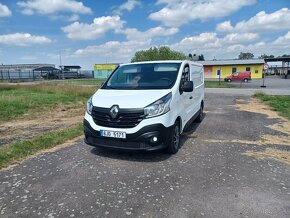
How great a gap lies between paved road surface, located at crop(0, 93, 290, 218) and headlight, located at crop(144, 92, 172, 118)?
0.99 metres

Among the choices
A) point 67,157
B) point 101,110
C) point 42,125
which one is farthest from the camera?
point 42,125

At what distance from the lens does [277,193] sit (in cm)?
384

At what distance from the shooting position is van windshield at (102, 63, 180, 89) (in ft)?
18.8

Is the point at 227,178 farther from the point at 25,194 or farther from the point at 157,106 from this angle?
the point at 25,194

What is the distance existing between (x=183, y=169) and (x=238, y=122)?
506cm

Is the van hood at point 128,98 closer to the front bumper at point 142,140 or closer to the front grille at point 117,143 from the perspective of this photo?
the front bumper at point 142,140

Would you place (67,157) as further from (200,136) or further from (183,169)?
(200,136)

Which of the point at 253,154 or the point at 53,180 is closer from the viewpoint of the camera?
the point at 53,180

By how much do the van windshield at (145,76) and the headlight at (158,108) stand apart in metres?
0.59

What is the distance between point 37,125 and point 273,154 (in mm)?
7388

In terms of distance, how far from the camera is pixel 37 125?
8.98 m

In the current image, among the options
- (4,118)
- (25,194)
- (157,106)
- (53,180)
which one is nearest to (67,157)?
(53,180)

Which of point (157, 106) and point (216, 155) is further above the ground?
point (157, 106)

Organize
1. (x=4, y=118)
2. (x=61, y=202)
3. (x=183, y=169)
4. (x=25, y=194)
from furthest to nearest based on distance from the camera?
(x=4, y=118), (x=183, y=169), (x=25, y=194), (x=61, y=202)
